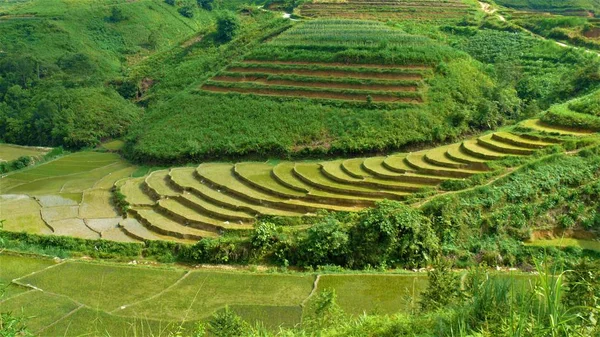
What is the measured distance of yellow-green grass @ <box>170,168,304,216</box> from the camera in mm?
18703

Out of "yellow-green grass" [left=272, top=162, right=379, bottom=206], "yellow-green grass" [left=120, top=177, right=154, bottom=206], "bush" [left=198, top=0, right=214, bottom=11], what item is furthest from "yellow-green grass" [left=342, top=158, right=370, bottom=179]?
"bush" [left=198, top=0, right=214, bottom=11]

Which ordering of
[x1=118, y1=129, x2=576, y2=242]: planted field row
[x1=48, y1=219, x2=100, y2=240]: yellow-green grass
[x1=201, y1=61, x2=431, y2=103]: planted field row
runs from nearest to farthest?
[x1=118, y1=129, x2=576, y2=242]: planted field row → [x1=48, y1=219, x2=100, y2=240]: yellow-green grass → [x1=201, y1=61, x2=431, y2=103]: planted field row

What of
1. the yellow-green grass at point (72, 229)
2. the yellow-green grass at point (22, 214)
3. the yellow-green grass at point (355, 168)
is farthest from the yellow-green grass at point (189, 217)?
the yellow-green grass at point (355, 168)

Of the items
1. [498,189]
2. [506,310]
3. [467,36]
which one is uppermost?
[467,36]

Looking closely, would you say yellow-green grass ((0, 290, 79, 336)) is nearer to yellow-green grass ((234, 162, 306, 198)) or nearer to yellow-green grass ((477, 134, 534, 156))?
yellow-green grass ((234, 162, 306, 198))

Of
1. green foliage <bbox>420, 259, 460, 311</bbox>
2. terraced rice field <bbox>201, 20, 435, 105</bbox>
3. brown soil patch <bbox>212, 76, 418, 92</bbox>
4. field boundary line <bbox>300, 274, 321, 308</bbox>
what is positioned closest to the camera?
green foliage <bbox>420, 259, 460, 311</bbox>

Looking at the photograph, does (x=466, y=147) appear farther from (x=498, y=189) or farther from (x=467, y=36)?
(x=467, y=36)

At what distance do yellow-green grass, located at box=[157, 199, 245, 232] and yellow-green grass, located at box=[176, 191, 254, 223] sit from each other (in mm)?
169

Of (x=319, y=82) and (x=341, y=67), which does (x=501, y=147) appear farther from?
(x=341, y=67)

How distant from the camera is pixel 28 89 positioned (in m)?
39.1

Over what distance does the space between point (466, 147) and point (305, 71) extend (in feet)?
40.2

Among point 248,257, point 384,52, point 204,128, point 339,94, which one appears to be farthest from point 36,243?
point 384,52

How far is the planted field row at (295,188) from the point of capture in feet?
60.2

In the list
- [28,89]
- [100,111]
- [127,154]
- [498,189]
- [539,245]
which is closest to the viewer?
[539,245]
